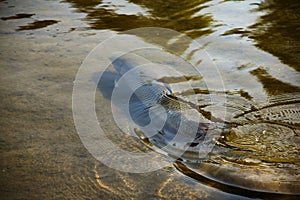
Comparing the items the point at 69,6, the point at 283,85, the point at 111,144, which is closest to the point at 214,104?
the point at 283,85

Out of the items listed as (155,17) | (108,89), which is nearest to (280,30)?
(155,17)

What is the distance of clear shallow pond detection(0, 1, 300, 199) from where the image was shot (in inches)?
89.3

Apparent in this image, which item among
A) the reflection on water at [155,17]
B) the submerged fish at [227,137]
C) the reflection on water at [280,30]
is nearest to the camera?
the submerged fish at [227,137]

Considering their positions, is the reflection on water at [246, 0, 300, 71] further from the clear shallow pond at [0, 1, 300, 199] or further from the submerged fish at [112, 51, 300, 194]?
the submerged fish at [112, 51, 300, 194]

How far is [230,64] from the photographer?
3834mm

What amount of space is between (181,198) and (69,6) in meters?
4.73

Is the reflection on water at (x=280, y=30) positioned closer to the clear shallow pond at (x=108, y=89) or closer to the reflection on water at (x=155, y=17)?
the clear shallow pond at (x=108, y=89)

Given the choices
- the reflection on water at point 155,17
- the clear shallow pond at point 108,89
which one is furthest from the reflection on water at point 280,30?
the reflection on water at point 155,17

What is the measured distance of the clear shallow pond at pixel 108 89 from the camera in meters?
2.27

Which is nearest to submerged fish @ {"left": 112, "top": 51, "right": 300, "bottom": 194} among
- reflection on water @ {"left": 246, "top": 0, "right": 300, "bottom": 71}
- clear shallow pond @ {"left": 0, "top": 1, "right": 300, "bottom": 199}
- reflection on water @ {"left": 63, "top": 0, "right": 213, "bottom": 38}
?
clear shallow pond @ {"left": 0, "top": 1, "right": 300, "bottom": 199}

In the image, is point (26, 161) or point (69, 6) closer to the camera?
point (26, 161)

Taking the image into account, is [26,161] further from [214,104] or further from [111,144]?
[214,104]

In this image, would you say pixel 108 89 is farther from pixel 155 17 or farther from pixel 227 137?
pixel 155 17

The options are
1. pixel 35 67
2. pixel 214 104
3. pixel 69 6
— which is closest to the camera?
pixel 214 104
